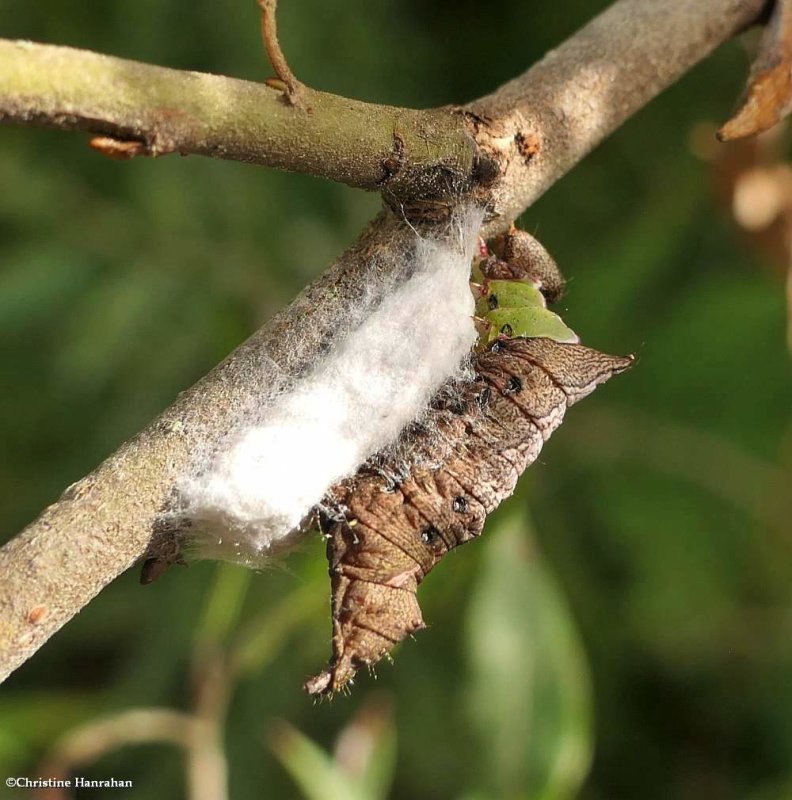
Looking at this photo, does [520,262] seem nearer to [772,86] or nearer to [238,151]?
[772,86]

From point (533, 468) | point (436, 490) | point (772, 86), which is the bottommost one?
point (533, 468)

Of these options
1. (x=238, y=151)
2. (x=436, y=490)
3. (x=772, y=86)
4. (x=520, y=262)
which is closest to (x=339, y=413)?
(x=436, y=490)

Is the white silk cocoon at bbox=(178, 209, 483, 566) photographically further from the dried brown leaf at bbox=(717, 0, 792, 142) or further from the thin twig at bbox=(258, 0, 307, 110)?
the dried brown leaf at bbox=(717, 0, 792, 142)

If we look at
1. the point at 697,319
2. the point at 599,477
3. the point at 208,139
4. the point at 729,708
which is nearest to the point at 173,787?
the point at 599,477

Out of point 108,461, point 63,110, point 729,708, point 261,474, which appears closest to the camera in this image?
point 63,110

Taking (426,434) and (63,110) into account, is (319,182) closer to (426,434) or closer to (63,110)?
(426,434)

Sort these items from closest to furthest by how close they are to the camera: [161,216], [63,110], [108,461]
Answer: [63,110] < [108,461] < [161,216]

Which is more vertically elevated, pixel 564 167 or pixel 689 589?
pixel 564 167

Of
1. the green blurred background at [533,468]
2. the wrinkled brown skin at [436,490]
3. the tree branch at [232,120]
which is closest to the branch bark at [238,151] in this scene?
the tree branch at [232,120]
